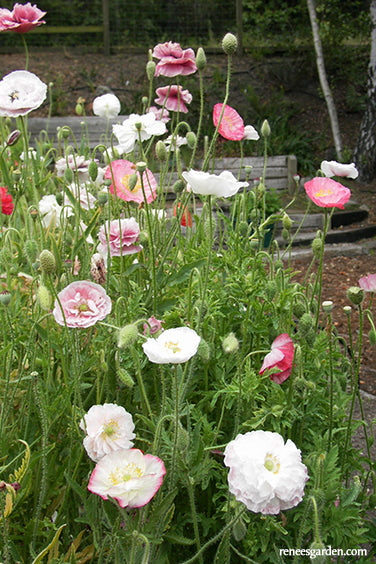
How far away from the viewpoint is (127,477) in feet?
2.40

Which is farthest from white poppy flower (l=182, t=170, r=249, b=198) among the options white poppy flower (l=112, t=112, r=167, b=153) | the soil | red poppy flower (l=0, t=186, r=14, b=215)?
the soil

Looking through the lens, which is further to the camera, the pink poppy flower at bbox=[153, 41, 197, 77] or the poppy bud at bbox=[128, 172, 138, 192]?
the pink poppy flower at bbox=[153, 41, 197, 77]

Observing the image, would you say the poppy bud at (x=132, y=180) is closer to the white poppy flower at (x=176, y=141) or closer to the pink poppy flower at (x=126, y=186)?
the pink poppy flower at (x=126, y=186)

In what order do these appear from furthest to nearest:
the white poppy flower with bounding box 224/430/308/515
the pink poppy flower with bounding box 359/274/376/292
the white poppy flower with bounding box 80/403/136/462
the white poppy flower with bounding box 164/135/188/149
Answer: the white poppy flower with bounding box 164/135/188/149
the pink poppy flower with bounding box 359/274/376/292
the white poppy flower with bounding box 80/403/136/462
the white poppy flower with bounding box 224/430/308/515

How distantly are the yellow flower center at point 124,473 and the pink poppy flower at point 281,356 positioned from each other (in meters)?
0.33

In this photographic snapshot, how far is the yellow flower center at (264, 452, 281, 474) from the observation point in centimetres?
74

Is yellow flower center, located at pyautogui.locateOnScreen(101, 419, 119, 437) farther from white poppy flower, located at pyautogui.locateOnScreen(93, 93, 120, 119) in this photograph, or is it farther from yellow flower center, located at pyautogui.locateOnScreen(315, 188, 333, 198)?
white poppy flower, located at pyautogui.locateOnScreen(93, 93, 120, 119)

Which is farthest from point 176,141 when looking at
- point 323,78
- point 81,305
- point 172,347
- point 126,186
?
point 323,78

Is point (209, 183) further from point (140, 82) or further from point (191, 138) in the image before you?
point (140, 82)

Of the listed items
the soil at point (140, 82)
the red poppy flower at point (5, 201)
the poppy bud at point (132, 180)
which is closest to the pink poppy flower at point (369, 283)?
the poppy bud at point (132, 180)

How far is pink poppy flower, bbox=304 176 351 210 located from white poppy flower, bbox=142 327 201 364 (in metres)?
0.44

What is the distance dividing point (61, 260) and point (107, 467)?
1.97 ft

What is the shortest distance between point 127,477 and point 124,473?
0.01 m

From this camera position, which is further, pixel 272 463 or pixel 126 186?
pixel 126 186
